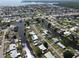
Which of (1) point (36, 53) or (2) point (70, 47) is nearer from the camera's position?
(1) point (36, 53)

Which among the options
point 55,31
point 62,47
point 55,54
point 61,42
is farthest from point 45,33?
point 55,54

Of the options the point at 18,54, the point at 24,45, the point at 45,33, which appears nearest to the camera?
the point at 18,54

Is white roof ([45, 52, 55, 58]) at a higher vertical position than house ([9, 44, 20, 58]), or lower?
higher

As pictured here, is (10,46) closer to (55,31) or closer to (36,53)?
(36,53)

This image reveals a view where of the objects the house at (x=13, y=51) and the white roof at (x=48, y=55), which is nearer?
the white roof at (x=48, y=55)

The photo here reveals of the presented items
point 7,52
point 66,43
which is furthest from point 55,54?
point 7,52

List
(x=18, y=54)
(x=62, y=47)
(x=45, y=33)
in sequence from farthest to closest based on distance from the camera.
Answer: (x=45, y=33)
(x=62, y=47)
(x=18, y=54)

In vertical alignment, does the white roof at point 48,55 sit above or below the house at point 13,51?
above

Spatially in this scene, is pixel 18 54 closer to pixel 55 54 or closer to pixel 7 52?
pixel 7 52

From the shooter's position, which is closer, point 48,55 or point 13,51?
point 48,55

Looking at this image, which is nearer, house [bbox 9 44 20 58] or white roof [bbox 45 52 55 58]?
white roof [bbox 45 52 55 58]
